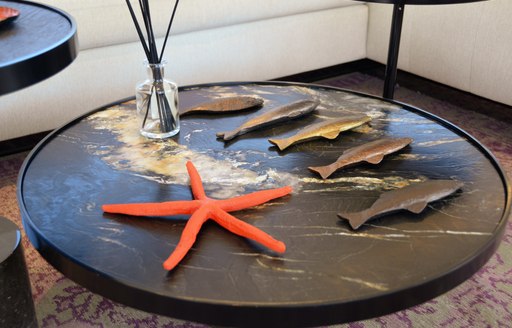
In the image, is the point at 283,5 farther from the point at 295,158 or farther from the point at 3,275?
the point at 3,275

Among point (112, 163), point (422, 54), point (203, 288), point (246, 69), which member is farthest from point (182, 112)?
point (422, 54)

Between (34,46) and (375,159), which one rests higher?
(34,46)

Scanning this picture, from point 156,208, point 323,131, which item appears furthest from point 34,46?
point 323,131

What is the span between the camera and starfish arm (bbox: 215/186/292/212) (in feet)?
2.83

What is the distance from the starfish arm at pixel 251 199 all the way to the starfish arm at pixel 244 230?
25mm

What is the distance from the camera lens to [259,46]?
85.9 inches

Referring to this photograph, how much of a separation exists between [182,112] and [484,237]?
667mm

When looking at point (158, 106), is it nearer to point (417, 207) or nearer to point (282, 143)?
point (282, 143)

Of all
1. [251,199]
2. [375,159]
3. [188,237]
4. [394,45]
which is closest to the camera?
[188,237]

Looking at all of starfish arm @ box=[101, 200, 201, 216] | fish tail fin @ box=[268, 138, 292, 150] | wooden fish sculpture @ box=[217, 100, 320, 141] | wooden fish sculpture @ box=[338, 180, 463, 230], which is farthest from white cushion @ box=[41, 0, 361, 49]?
wooden fish sculpture @ box=[338, 180, 463, 230]

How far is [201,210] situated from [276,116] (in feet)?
1.26

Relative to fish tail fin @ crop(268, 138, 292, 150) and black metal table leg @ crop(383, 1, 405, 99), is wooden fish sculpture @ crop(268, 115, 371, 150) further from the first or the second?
Result: black metal table leg @ crop(383, 1, 405, 99)

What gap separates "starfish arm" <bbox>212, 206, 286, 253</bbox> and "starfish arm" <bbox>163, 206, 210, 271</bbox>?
18mm

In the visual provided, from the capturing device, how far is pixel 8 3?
112 centimetres
